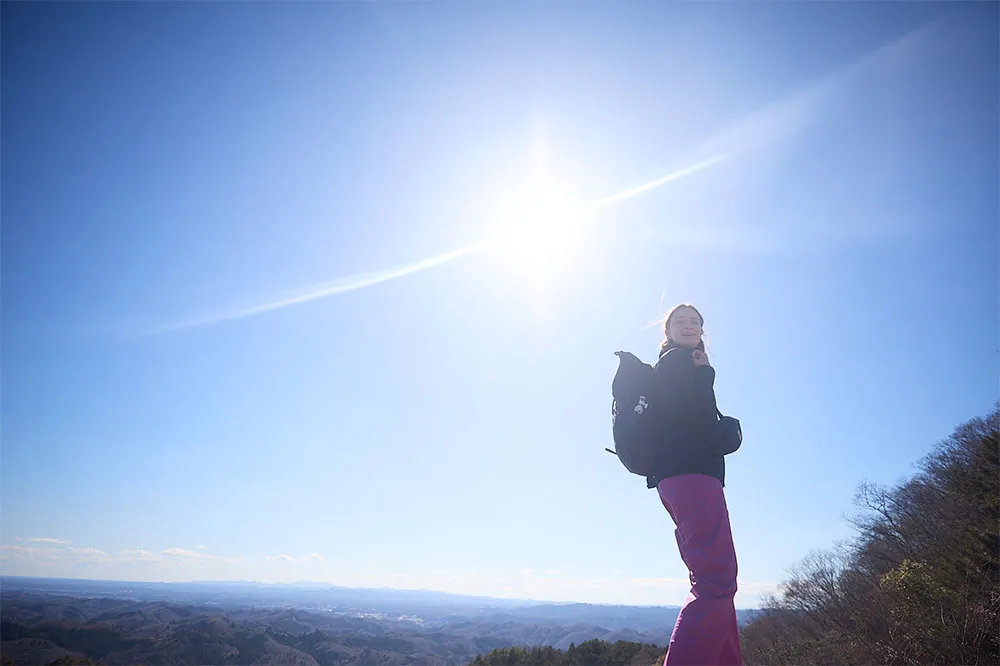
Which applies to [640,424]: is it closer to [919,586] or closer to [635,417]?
[635,417]

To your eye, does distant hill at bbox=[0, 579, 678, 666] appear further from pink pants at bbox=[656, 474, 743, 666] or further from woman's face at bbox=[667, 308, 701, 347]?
woman's face at bbox=[667, 308, 701, 347]

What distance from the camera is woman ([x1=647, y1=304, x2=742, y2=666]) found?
1.76m

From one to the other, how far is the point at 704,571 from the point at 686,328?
3.50 ft

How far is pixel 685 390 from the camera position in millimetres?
2092

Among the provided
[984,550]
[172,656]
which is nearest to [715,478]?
[984,550]

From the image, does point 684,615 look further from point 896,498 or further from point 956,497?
point 896,498

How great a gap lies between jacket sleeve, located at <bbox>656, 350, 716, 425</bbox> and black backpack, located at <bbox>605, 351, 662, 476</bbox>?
62 mm

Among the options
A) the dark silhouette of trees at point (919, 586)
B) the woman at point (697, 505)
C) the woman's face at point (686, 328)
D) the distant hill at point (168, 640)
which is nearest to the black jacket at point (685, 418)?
the woman at point (697, 505)

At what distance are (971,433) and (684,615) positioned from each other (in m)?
30.1

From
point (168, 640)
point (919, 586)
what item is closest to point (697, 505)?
point (919, 586)

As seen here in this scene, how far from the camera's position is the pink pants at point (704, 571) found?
1736 millimetres

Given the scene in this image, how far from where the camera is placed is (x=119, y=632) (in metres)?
25.8

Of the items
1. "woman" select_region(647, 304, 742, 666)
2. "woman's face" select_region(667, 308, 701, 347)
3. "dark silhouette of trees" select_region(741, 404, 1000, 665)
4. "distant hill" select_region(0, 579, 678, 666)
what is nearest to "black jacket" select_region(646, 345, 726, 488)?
"woman" select_region(647, 304, 742, 666)

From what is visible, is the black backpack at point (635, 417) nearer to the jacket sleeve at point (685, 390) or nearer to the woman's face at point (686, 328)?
the jacket sleeve at point (685, 390)
